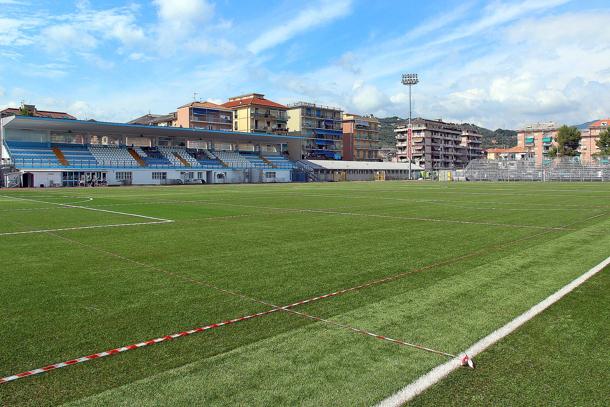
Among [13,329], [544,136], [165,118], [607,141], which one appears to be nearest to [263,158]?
[165,118]

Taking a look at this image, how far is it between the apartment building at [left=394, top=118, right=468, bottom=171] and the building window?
9720cm

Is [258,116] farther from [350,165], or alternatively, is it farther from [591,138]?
[591,138]

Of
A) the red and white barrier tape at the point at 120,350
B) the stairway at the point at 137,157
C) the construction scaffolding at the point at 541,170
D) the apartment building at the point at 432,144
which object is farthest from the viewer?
the apartment building at the point at 432,144

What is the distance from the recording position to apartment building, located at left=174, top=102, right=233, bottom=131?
327ft

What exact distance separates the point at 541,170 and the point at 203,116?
218ft

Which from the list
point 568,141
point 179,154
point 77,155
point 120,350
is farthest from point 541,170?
point 120,350

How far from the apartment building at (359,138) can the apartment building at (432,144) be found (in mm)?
18993

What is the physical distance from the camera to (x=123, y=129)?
226 ft

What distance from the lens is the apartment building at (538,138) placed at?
5955 inches

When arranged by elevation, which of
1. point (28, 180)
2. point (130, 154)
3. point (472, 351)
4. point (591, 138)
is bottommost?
point (472, 351)

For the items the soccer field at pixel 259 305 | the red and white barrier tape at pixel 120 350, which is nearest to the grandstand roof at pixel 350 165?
the soccer field at pixel 259 305

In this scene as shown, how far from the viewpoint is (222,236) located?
45.7 feet

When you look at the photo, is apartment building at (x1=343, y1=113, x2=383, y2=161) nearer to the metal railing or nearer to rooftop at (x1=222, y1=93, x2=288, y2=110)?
rooftop at (x1=222, y1=93, x2=288, y2=110)

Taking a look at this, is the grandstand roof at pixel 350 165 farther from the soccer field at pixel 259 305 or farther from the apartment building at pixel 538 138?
the soccer field at pixel 259 305
